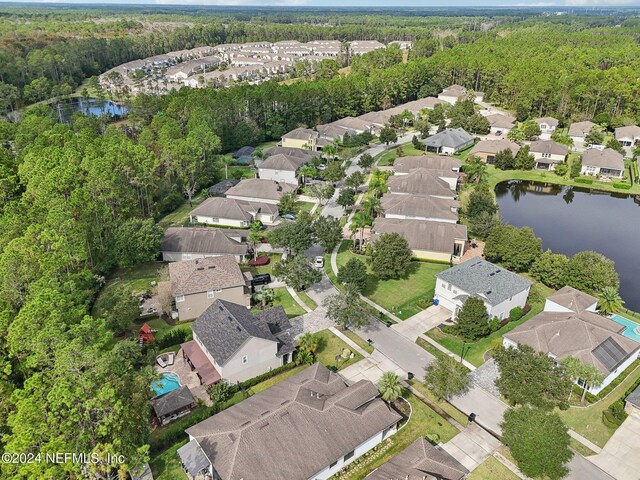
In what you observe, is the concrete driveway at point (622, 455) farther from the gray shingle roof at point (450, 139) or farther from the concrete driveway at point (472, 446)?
the gray shingle roof at point (450, 139)

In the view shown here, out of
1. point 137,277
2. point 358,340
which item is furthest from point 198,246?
point 358,340

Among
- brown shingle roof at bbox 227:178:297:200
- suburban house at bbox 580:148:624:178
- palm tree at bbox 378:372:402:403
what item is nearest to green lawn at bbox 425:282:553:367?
palm tree at bbox 378:372:402:403

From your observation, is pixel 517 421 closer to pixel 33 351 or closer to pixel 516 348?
pixel 516 348

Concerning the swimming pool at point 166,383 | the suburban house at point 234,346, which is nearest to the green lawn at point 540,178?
the suburban house at point 234,346

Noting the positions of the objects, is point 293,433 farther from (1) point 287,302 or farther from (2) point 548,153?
(2) point 548,153

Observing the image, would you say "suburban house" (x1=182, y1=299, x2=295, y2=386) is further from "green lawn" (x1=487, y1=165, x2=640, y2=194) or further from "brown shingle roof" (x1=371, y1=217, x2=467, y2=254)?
"green lawn" (x1=487, y1=165, x2=640, y2=194)

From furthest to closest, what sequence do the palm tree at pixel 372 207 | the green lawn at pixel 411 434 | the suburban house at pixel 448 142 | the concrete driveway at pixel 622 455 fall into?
1. the suburban house at pixel 448 142
2. the palm tree at pixel 372 207
3. the green lawn at pixel 411 434
4. the concrete driveway at pixel 622 455
